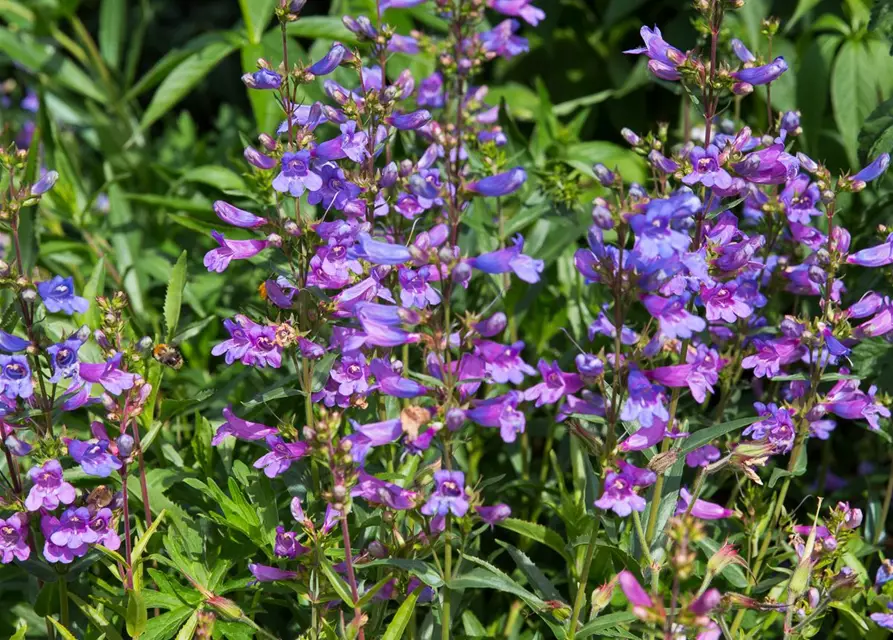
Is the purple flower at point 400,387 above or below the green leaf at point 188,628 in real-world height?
above

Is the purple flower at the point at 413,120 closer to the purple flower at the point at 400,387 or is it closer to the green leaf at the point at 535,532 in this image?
the purple flower at the point at 400,387

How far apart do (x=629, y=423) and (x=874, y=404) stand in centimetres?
76

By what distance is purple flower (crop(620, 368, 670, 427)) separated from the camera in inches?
88.5

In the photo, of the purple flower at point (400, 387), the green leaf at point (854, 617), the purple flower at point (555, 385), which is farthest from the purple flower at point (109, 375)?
the green leaf at point (854, 617)

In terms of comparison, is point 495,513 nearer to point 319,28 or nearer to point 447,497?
point 447,497

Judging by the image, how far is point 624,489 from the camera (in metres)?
2.35

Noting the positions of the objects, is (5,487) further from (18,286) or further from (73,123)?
(73,123)

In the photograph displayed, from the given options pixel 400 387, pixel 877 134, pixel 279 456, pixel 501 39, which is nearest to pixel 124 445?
pixel 279 456

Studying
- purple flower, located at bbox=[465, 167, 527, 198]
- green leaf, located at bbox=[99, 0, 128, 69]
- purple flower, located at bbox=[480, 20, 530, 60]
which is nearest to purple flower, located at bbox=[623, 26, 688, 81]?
purple flower, located at bbox=[465, 167, 527, 198]

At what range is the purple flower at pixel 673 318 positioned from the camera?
219 cm

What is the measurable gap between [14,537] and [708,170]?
78.3 inches

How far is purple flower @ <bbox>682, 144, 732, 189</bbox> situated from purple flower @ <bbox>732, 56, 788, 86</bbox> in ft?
0.67

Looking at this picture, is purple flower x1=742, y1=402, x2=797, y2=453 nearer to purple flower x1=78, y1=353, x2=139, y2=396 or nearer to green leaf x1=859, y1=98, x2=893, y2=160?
green leaf x1=859, y1=98, x2=893, y2=160

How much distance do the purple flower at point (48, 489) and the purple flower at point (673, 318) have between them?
1.49m
